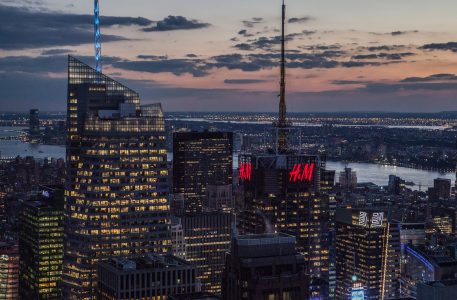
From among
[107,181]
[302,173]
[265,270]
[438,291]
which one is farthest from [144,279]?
[302,173]

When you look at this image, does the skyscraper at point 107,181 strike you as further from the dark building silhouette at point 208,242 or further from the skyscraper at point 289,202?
the skyscraper at point 289,202

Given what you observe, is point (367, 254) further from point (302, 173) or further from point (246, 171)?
point (246, 171)

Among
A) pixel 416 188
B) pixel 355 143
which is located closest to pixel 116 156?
pixel 416 188

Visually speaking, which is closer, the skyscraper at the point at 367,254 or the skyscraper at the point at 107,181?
the skyscraper at the point at 107,181

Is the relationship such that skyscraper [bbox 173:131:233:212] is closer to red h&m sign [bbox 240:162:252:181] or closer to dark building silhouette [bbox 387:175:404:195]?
red h&m sign [bbox 240:162:252:181]

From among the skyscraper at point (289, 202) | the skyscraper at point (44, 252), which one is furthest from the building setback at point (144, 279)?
the skyscraper at point (289, 202)
